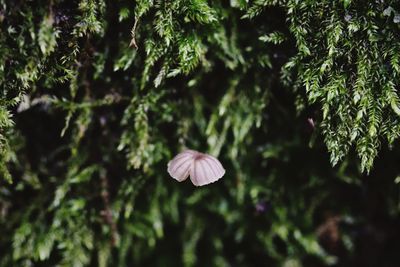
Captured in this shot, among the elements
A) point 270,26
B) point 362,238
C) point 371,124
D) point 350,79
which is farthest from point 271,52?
point 362,238

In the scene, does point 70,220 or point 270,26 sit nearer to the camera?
point 270,26

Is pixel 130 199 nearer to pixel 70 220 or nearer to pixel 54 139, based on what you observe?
pixel 70 220

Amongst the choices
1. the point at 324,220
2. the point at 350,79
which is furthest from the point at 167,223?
the point at 350,79

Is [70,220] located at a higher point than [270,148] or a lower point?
lower

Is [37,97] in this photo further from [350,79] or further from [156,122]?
[350,79]

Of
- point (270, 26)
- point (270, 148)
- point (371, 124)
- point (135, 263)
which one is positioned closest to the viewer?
point (371, 124)

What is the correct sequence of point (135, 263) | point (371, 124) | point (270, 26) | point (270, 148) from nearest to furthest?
point (371, 124), point (270, 26), point (270, 148), point (135, 263)

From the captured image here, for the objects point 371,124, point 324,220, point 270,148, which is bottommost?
point 324,220
